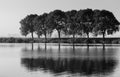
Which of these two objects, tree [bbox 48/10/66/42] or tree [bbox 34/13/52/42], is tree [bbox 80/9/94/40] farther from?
tree [bbox 34/13/52/42]

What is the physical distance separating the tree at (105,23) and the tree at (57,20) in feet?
69.8

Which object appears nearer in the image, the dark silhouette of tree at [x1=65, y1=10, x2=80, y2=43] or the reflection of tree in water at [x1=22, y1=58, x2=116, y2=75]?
the reflection of tree in water at [x1=22, y1=58, x2=116, y2=75]

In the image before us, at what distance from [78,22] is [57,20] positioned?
47.1ft

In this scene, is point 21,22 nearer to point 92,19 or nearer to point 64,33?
point 64,33

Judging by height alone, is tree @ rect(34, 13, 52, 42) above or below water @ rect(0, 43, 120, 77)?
above

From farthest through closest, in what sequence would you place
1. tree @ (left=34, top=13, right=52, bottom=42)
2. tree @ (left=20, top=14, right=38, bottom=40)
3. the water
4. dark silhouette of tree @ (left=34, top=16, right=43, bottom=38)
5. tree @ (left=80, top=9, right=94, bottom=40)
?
tree @ (left=20, top=14, right=38, bottom=40) → dark silhouette of tree @ (left=34, top=16, right=43, bottom=38) → tree @ (left=34, top=13, right=52, bottom=42) → tree @ (left=80, top=9, right=94, bottom=40) → the water

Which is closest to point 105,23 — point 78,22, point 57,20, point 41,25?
point 78,22

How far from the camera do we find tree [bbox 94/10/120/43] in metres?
114

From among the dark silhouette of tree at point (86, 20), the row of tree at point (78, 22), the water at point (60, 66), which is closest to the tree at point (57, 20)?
the row of tree at point (78, 22)

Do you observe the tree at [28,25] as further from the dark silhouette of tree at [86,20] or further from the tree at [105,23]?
the tree at [105,23]

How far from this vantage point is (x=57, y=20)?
136250 millimetres

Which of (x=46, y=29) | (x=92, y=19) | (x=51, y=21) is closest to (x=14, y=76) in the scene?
(x=92, y=19)

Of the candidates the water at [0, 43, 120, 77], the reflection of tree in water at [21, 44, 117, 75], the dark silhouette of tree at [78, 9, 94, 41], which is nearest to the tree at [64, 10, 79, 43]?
the dark silhouette of tree at [78, 9, 94, 41]

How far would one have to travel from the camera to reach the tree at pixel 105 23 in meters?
114
